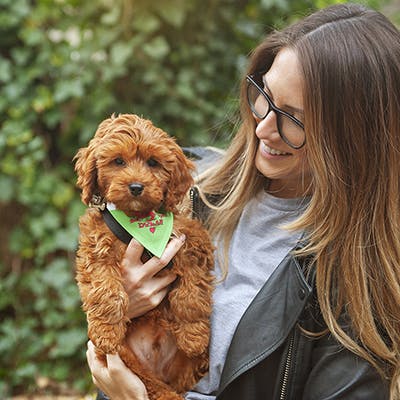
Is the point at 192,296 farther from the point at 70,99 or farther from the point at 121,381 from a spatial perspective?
the point at 70,99

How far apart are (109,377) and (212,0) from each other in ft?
10.8

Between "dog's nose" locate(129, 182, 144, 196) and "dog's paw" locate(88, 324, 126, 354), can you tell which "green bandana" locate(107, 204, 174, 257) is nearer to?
"dog's nose" locate(129, 182, 144, 196)

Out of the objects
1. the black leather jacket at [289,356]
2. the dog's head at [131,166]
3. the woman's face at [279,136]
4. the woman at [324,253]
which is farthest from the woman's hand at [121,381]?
the woman's face at [279,136]

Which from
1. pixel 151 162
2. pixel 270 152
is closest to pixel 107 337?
pixel 151 162

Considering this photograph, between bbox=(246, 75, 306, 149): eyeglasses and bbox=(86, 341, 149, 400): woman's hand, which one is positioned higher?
bbox=(246, 75, 306, 149): eyeglasses

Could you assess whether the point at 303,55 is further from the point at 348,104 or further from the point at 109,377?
the point at 109,377

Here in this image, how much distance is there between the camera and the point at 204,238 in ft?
8.09

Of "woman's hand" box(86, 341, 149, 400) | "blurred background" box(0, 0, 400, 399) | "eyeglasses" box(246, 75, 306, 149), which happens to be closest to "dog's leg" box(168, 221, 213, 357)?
"woman's hand" box(86, 341, 149, 400)

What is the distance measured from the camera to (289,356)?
2246 mm

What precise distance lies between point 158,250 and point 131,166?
1.18 ft

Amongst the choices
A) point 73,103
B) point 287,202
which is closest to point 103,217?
point 287,202

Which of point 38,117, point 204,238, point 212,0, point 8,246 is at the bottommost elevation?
point 8,246

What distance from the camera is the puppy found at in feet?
7.00

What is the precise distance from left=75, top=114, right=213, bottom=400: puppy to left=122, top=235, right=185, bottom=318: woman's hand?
4 cm
